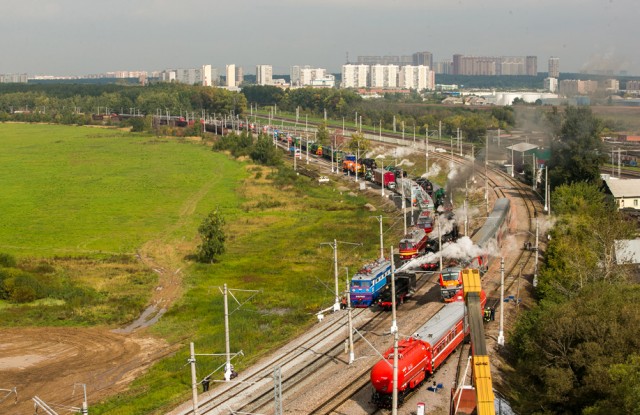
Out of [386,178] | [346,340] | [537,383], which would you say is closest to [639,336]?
[537,383]

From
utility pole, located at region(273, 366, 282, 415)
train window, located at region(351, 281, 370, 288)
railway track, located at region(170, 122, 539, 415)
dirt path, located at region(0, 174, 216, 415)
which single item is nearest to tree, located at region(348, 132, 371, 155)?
dirt path, located at region(0, 174, 216, 415)

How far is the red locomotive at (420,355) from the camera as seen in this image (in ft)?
104

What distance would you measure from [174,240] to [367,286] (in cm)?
3527

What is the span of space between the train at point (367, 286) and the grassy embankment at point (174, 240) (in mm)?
3050

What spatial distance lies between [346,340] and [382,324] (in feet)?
14.1

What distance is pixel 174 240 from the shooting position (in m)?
76.5

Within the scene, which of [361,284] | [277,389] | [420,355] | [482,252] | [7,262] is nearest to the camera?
[277,389]

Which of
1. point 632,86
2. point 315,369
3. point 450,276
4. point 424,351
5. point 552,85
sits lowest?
point 315,369

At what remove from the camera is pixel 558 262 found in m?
51.4

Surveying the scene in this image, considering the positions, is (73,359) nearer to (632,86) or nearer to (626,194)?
(626,194)

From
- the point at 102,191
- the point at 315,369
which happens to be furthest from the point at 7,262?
the point at 102,191

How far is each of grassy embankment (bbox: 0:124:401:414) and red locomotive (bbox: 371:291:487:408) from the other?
9.24 m

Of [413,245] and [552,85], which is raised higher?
[552,85]

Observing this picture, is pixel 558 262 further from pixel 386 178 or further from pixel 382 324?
pixel 386 178
